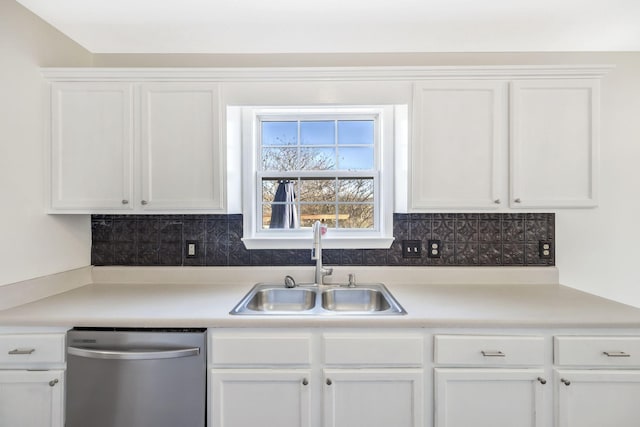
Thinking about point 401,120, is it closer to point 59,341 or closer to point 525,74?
point 525,74

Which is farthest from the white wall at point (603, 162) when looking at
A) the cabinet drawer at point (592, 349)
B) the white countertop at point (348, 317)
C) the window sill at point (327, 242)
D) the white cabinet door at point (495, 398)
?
the window sill at point (327, 242)

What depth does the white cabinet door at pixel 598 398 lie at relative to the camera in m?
1.44

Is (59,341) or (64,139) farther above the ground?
(64,139)

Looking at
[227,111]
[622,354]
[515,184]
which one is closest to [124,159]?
[227,111]

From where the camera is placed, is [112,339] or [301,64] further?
[301,64]

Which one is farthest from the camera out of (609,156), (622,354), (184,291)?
(609,156)

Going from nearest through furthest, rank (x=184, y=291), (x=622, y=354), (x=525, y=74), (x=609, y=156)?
(x=622, y=354) < (x=525, y=74) < (x=184, y=291) < (x=609, y=156)

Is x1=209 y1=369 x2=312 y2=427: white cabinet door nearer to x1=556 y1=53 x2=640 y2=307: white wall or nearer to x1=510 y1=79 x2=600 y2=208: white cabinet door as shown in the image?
x1=510 y1=79 x2=600 y2=208: white cabinet door

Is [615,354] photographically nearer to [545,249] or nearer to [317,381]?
[545,249]

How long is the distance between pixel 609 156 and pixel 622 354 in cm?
129

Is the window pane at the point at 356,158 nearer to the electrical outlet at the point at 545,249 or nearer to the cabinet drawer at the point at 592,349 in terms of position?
the electrical outlet at the point at 545,249

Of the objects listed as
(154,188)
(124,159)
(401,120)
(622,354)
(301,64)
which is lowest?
(622,354)

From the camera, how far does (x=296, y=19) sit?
5.98ft

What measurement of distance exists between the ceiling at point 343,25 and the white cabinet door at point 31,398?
1810 mm
